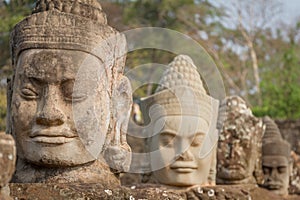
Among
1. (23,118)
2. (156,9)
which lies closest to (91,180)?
(23,118)

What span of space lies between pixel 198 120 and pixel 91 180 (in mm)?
2135

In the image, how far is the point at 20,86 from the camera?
3.69 m

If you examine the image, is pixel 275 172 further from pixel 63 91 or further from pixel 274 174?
pixel 63 91

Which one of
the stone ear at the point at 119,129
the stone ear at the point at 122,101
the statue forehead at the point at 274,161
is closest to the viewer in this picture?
the stone ear at the point at 119,129

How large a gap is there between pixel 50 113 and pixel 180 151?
2092mm

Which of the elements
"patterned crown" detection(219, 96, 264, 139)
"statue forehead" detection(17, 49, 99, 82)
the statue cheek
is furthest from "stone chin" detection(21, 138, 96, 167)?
"patterned crown" detection(219, 96, 264, 139)

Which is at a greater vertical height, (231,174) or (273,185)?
(231,174)

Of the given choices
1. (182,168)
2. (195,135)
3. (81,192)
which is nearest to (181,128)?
(195,135)

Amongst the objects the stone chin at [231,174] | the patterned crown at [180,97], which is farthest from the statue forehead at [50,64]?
the stone chin at [231,174]

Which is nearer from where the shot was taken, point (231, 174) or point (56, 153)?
point (56, 153)

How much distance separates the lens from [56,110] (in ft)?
11.6

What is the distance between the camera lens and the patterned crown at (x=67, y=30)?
3727mm

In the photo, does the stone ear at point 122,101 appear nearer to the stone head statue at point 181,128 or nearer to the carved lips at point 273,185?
the stone head statue at point 181,128

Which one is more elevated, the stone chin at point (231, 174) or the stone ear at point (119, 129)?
the stone ear at point (119, 129)
